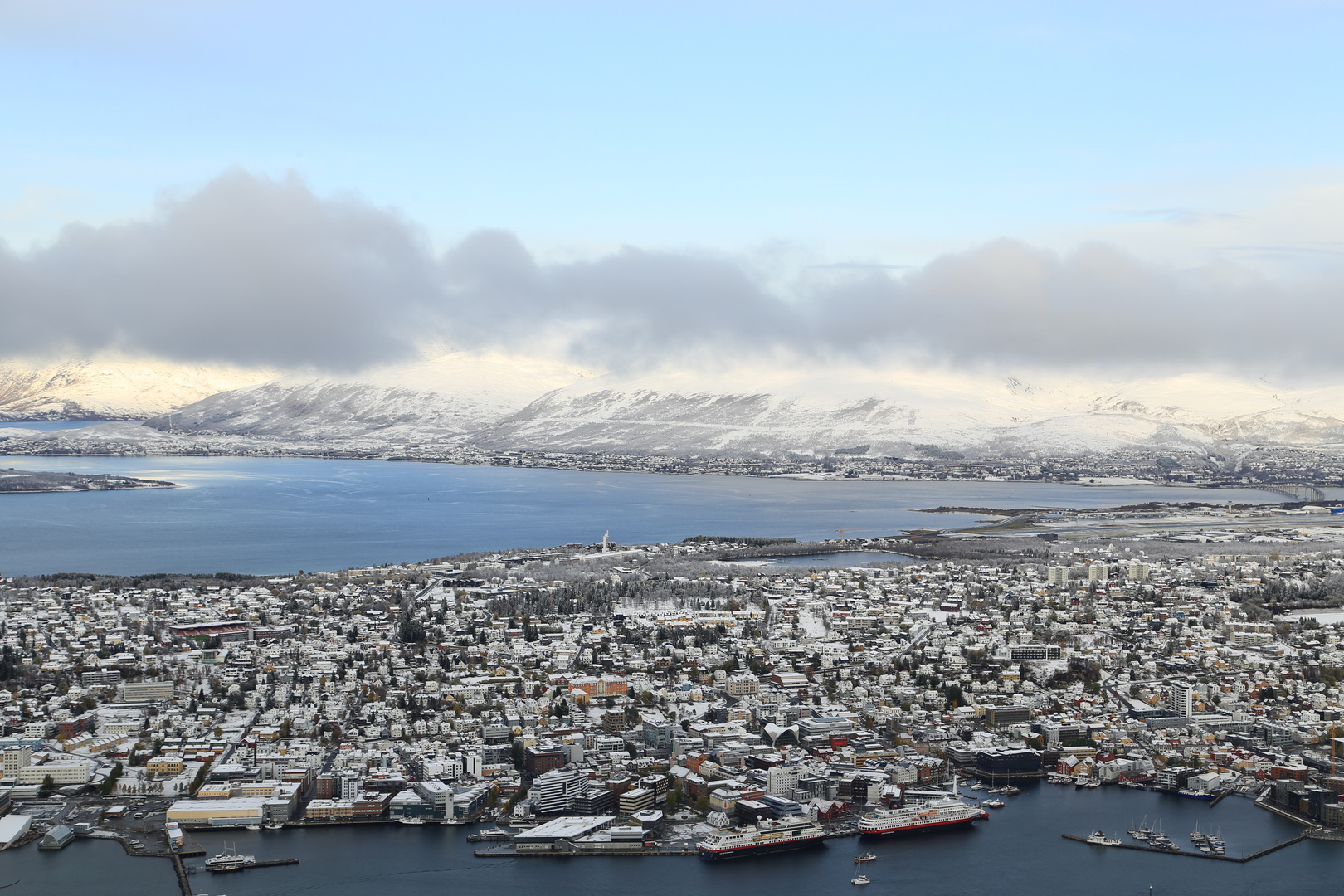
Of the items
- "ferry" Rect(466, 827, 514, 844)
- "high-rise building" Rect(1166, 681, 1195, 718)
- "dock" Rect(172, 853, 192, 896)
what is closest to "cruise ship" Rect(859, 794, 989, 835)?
"ferry" Rect(466, 827, 514, 844)

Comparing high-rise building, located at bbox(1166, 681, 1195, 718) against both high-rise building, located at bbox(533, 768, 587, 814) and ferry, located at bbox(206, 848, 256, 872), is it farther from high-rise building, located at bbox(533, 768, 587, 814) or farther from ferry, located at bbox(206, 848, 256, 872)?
ferry, located at bbox(206, 848, 256, 872)

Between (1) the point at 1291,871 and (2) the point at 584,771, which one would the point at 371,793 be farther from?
(1) the point at 1291,871

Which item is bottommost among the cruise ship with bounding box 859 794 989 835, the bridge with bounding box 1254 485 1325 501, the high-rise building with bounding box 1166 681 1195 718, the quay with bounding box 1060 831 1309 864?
the quay with bounding box 1060 831 1309 864

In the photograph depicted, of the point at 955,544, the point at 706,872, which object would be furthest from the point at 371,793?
the point at 955,544

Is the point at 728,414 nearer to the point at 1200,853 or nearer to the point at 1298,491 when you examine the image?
the point at 1298,491

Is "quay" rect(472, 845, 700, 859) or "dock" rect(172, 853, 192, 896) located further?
"quay" rect(472, 845, 700, 859)

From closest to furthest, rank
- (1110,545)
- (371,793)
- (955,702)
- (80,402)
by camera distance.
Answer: (371,793) < (955,702) < (1110,545) < (80,402)
